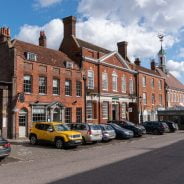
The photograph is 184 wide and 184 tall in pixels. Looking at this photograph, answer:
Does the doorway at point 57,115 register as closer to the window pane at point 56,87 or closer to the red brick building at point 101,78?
the window pane at point 56,87

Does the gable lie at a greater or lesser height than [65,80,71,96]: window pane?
greater

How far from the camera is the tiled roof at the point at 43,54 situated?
101 feet

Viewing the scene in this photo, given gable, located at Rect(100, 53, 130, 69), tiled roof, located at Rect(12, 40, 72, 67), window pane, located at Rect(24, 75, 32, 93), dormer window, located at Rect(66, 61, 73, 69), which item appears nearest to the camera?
window pane, located at Rect(24, 75, 32, 93)

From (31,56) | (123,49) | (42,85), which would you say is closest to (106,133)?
(42,85)

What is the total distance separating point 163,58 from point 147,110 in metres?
25.9

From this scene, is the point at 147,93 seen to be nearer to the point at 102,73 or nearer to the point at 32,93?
the point at 102,73

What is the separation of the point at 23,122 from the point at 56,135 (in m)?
8.41

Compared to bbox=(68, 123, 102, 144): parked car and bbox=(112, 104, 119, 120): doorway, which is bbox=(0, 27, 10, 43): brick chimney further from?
bbox=(112, 104, 119, 120): doorway

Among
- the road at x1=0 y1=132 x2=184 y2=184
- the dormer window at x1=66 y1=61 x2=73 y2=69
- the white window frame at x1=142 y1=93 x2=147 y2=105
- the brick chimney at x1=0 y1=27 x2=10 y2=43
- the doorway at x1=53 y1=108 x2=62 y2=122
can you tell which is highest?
the brick chimney at x1=0 y1=27 x2=10 y2=43

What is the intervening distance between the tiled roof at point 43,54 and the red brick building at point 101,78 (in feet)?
9.02

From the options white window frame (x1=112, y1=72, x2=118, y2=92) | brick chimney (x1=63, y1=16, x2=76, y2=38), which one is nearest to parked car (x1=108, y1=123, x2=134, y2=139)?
white window frame (x1=112, y1=72, x2=118, y2=92)

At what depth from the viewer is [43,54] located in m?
33.1

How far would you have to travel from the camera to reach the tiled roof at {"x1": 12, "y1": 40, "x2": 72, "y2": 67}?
101ft

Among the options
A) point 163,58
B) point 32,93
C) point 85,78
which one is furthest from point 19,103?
point 163,58
